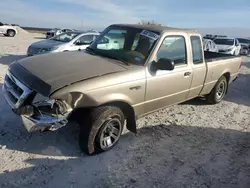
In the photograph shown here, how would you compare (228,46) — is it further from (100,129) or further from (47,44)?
(100,129)

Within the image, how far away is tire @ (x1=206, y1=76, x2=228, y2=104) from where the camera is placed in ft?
21.2

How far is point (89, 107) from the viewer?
3500mm

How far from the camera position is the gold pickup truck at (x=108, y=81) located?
130 inches

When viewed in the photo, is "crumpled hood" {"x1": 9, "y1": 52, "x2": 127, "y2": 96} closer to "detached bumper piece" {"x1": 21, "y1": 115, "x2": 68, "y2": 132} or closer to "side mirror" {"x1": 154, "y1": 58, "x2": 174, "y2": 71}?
"detached bumper piece" {"x1": 21, "y1": 115, "x2": 68, "y2": 132}

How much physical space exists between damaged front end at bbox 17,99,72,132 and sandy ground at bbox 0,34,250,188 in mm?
595

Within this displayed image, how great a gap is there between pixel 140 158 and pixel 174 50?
6.92ft

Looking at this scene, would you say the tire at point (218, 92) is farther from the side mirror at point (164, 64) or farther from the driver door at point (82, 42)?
the driver door at point (82, 42)

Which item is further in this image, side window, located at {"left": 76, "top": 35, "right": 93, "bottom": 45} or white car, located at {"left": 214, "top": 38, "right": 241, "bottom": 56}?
white car, located at {"left": 214, "top": 38, "right": 241, "bottom": 56}

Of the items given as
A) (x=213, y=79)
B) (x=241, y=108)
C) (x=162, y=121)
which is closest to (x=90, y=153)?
(x=162, y=121)

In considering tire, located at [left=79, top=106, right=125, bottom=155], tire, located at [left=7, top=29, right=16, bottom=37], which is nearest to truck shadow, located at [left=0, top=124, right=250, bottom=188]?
tire, located at [left=79, top=106, right=125, bottom=155]

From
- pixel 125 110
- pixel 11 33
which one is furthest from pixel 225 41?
pixel 11 33

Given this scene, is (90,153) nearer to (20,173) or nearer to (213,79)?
(20,173)

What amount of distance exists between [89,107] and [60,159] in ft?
2.92

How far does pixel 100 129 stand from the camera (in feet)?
12.0
